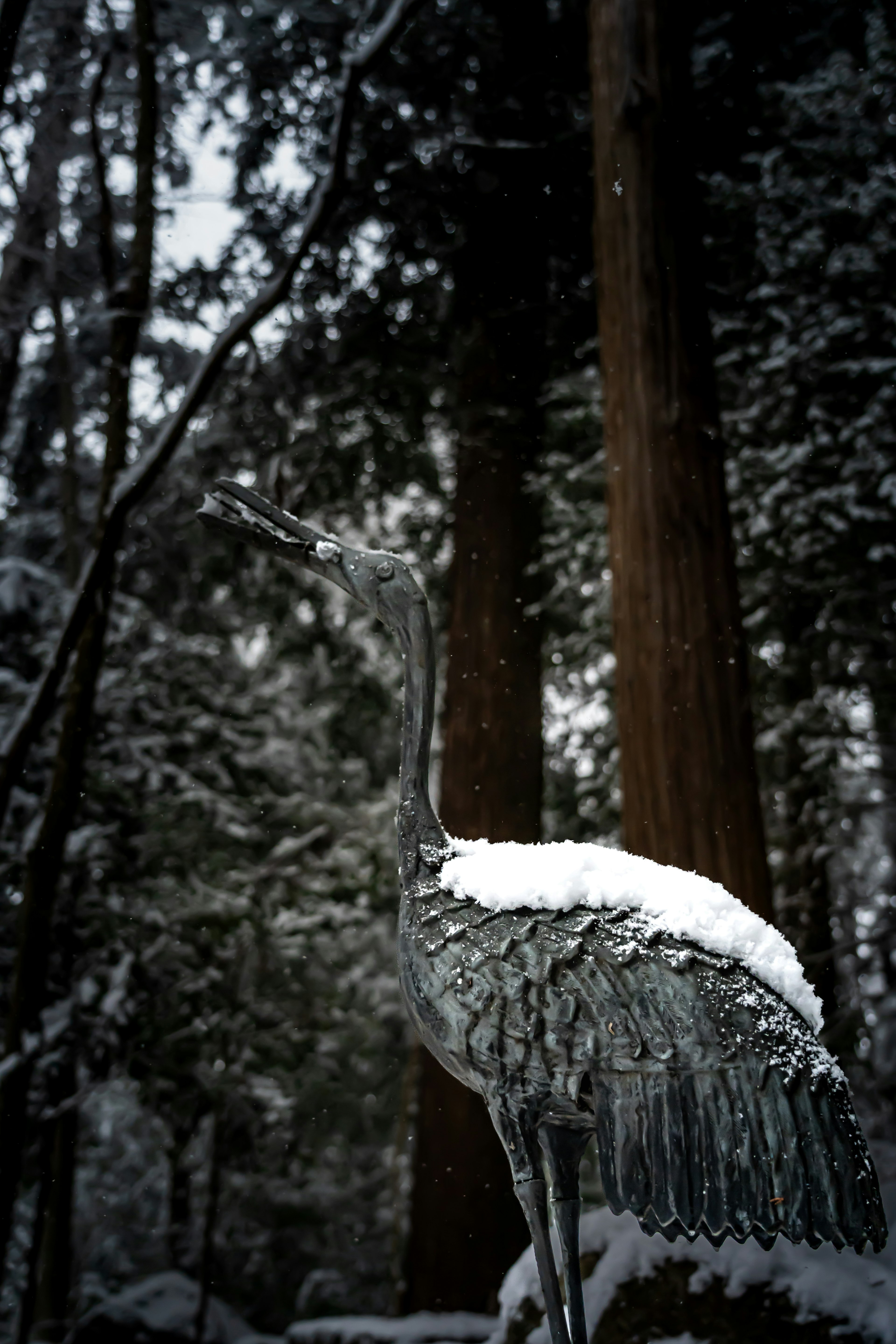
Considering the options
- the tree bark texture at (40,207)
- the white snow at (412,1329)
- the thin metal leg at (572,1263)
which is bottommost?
the white snow at (412,1329)

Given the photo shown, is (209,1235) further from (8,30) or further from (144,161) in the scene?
(8,30)

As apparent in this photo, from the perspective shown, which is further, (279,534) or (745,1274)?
(745,1274)

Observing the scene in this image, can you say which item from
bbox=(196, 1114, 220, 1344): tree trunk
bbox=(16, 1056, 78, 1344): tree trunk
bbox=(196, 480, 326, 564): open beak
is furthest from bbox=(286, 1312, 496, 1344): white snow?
bbox=(196, 480, 326, 564): open beak

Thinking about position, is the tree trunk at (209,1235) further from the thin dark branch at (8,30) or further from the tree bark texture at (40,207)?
the thin dark branch at (8,30)

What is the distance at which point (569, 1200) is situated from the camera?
182cm

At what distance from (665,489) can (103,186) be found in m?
2.75

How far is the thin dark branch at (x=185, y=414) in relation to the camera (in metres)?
3.50

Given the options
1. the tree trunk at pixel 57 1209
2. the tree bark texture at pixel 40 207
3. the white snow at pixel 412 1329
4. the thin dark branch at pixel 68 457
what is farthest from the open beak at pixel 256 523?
the tree trunk at pixel 57 1209

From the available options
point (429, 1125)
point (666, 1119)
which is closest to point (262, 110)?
point (429, 1125)

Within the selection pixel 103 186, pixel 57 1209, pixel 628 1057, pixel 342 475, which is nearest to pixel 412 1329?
pixel 57 1209

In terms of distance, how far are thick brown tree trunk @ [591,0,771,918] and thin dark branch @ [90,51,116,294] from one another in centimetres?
205

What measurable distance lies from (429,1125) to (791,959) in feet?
9.57

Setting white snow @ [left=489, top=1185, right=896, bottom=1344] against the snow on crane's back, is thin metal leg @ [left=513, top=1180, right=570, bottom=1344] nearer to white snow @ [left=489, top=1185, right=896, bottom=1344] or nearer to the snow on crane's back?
the snow on crane's back

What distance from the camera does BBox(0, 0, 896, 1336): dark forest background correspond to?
4.59 metres
